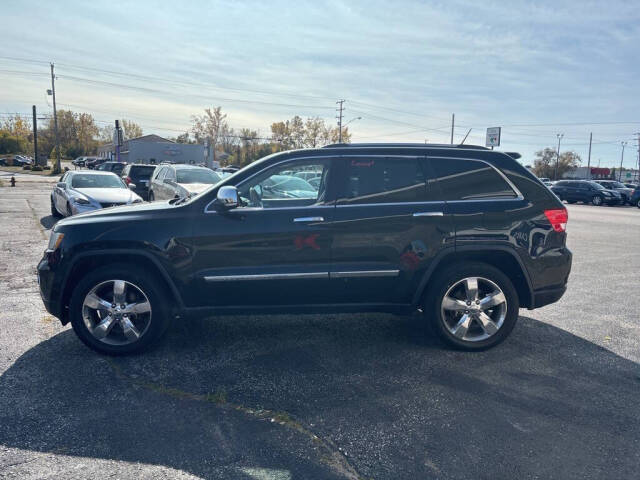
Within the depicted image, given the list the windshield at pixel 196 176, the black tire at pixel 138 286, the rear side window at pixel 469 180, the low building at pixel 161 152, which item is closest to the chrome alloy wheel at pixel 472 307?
the rear side window at pixel 469 180

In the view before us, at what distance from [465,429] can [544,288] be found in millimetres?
2053

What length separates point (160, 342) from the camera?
4.71 m

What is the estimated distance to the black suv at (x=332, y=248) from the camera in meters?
4.34

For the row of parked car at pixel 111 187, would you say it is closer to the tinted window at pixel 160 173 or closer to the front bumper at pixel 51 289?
the tinted window at pixel 160 173

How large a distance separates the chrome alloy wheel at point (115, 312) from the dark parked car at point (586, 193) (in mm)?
34166

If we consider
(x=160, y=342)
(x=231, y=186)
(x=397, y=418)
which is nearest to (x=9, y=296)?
(x=160, y=342)

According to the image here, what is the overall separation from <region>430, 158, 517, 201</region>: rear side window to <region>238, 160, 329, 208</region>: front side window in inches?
44.1

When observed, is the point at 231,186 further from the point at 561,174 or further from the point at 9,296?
the point at 561,174

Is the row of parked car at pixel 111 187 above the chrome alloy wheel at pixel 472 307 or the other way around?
above

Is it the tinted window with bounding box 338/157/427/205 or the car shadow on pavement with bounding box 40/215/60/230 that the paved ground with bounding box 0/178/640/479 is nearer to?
the tinted window with bounding box 338/157/427/205

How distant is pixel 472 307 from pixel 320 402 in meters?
1.84

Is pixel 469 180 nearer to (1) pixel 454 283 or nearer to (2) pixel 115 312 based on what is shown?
(1) pixel 454 283

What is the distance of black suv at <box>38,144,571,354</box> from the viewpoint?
14.2ft

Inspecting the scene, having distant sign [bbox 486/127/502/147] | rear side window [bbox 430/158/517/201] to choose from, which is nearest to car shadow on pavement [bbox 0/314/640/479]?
rear side window [bbox 430/158/517/201]
